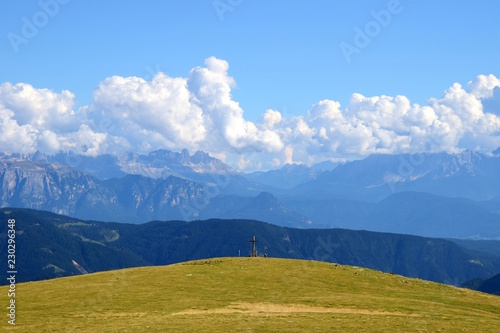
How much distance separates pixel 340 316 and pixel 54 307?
36.2m

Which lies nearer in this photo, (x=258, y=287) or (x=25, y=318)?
(x=25, y=318)

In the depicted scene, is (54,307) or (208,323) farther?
(54,307)

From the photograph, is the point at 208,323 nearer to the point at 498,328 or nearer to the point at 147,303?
the point at 147,303

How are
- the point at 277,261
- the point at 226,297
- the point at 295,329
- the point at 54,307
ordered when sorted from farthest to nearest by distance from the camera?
the point at 277,261 < the point at 226,297 < the point at 54,307 < the point at 295,329

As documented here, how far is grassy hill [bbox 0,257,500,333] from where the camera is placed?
55750 mm

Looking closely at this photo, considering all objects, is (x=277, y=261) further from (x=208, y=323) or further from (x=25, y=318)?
(x=25, y=318)

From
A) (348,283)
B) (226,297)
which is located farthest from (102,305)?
(348,283)

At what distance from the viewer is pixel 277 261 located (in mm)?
97375

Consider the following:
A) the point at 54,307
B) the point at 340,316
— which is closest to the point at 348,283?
the point at 340,316

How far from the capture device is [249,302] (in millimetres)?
68312

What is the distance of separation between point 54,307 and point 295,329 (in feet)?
105

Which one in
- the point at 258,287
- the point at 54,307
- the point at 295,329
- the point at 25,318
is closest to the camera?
the point at 295,329

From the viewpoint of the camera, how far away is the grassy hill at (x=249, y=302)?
55750mm

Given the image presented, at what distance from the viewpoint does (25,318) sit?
5966cm
